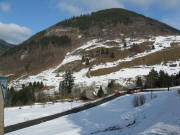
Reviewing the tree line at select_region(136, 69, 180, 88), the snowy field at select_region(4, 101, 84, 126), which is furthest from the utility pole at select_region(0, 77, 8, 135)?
the tree line at select_region(136, 69, 180, 88)

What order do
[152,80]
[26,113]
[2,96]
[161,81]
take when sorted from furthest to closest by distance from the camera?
[152,80]
[161,81]
[26,113]
[2,96]

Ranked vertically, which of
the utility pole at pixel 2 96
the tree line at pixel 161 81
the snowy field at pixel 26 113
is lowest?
the snowy field at pixel 26 113

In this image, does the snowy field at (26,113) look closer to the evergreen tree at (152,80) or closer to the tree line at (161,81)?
the tree line at (161,81)

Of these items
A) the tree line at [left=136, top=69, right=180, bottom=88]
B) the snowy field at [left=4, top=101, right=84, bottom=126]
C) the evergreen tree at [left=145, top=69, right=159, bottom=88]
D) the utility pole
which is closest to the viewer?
the utility pole

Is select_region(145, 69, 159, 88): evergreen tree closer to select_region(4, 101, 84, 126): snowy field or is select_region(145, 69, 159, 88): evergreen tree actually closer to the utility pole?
select_region(4, 101, 84, 126): snowy field

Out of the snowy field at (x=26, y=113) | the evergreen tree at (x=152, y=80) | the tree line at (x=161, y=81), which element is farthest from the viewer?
the evergreen tree at (x=152, y=80)

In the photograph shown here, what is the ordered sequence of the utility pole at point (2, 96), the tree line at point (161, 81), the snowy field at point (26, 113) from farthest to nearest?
the tree line at point (161, 81) < the snowy field at point (26, 113) < the utility pole at point (2, 96)

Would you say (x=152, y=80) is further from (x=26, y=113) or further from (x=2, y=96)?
(x=2, y=96)

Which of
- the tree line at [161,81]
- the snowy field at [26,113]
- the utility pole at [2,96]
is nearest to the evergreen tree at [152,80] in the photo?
the tree line at [161,81]

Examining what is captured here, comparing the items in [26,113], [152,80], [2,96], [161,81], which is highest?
[2,96]

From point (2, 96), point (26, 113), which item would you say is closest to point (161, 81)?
point (26, 113)

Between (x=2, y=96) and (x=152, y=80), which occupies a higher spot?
(x=2, y=96)

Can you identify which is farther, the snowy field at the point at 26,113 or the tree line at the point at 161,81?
the tree line at the point at 161,81

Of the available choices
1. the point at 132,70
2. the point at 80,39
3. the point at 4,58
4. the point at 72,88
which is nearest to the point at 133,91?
the point at 72,88
